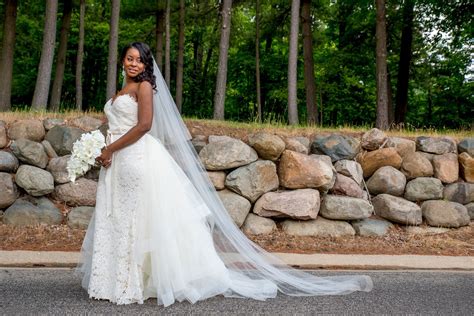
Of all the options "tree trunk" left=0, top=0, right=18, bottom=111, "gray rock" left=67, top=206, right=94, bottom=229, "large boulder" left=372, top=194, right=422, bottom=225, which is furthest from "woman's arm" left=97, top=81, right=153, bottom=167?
"tree trunk" left=0, top=0, right=18, bottom=111

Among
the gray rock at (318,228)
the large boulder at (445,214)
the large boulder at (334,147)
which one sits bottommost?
the gray rock at (318,228)

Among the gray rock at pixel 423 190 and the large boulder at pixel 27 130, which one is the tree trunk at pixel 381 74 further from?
the large boulder at pixel 27 130

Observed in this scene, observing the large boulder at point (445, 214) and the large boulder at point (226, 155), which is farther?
the large boulder at point (445, 214)

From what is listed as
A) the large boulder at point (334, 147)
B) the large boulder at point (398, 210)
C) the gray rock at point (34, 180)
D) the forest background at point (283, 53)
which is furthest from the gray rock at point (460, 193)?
the gray rock at point (34, 180)

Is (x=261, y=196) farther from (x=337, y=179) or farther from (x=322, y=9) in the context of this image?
(x=322, y=9)

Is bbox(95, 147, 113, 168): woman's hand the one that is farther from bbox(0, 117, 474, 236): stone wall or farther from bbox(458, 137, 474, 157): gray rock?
bbox(458, 137, 474, 157): gray rock

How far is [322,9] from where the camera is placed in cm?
→ 1805

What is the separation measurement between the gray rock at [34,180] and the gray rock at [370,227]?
4.84m

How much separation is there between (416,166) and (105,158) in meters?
5.75

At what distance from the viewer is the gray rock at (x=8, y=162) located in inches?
264

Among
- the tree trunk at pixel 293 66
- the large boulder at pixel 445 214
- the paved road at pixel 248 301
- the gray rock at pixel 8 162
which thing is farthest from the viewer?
the tree trunk at pixel 293 66

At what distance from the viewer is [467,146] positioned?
8102 millimetres

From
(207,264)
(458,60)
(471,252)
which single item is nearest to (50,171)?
(207,264)

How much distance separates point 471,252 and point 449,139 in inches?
95.1
